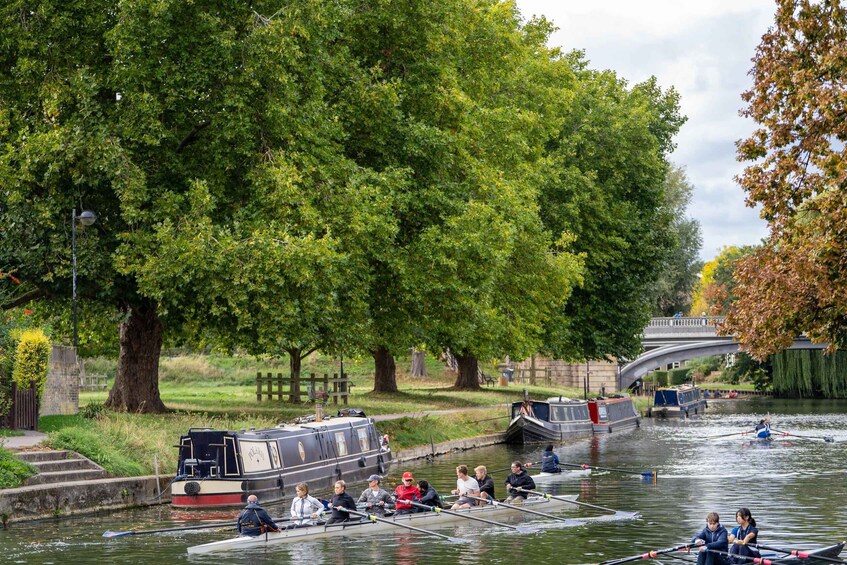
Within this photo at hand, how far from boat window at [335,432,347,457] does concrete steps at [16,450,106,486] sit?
7804 mm

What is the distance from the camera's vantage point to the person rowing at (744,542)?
1994 centimetres

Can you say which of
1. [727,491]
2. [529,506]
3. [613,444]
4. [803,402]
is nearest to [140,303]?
[529,506]

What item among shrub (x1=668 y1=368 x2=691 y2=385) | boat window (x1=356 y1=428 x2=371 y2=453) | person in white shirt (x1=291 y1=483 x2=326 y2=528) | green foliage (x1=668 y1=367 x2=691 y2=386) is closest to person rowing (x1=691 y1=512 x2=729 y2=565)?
person in white shirt (x1=291 y1=483 x2=326 y2=528)

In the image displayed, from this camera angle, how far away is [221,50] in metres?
34.7

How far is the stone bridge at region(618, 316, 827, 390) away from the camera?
3410 inches

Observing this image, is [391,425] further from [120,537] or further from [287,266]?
[120,537]

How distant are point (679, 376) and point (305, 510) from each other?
98.1 meters

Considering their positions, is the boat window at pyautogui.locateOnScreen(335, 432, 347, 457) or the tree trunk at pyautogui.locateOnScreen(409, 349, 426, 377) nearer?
the boat window at pyautogui.locateOnScreen(335, 432, 347, 457)

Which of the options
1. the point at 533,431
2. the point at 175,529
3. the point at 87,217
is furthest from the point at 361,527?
the point at 533,431

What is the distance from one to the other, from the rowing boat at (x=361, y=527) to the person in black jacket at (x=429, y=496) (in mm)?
258

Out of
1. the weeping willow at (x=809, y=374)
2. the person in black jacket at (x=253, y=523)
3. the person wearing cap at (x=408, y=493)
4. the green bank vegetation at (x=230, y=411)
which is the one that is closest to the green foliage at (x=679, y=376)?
the weeping willow at (x=809, y=374)

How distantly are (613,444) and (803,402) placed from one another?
39265 millimetres

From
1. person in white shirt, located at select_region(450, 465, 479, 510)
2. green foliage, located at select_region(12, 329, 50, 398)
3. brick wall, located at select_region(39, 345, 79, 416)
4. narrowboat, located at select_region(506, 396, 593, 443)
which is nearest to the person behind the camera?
person in white shirt, located at select_region(450, 465, 479, 510)

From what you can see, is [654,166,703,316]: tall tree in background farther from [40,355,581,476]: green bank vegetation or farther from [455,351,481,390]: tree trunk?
[455,351,481,390]: tree trunk
